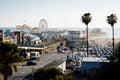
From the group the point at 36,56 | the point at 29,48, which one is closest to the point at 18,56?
the point at 36,56

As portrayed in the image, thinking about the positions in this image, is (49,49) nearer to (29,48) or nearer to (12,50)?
(29,48)

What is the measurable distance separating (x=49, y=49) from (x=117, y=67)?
208ft

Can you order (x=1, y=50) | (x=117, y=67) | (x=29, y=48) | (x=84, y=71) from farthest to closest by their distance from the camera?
(x=29, y=48), (x=84, y=71), (x=1, y=50), (x=117, y=67)

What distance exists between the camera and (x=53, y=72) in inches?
1153

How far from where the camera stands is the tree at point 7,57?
2894 centimetres

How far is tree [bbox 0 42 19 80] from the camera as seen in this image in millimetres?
28938

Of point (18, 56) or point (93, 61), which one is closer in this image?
point (18, 56)

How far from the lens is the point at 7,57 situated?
1153 inches

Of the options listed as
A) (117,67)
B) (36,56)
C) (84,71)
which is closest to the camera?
(117,67)

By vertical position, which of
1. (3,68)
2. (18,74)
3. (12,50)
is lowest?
(18,74)

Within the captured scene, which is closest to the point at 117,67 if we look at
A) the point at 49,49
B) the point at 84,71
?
the point at 84,71

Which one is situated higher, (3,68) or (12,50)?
(12,50)

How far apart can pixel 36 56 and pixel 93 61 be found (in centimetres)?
2576

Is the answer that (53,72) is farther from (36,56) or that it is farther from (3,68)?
(36,56)
